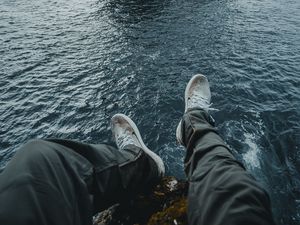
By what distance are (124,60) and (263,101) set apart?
545 centimetres

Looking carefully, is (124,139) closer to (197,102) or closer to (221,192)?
(197,102)

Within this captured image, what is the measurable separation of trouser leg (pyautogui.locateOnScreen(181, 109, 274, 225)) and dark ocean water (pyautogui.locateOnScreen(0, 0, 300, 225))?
8.45 ft

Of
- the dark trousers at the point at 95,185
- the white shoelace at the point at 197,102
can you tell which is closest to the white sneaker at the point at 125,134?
the white shoelace at the point at 197,102

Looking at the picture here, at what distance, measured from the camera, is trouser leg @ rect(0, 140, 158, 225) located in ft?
6.93

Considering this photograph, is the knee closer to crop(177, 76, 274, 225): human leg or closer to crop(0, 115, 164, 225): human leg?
crop(0, 115, 164, 225): human leg

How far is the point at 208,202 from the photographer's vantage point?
2.82 meters

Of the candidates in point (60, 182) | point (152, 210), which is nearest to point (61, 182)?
point (60, 182)

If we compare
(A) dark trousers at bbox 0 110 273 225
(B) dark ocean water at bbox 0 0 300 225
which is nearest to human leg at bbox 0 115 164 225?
(A) dark trousers at bbox 0 110 273 225

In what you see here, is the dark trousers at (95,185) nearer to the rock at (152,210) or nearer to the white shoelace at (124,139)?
the rock at (152,210)

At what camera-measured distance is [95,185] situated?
324cm

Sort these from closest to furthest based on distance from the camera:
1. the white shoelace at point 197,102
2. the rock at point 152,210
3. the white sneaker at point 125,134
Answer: the rock at point 152,210 < the white sneaker at point 125,134 < the white shoelace at point 197,102

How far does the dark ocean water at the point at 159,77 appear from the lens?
273 inches

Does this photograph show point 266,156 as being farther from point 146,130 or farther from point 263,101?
point 146,130

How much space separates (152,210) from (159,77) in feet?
20.0
